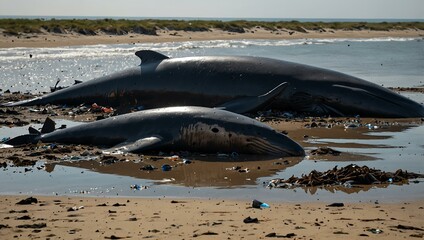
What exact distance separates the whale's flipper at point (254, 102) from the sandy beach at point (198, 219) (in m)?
5.81

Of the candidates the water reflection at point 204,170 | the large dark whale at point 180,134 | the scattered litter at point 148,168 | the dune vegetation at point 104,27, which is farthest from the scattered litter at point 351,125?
the dune vegetation at point 104,27

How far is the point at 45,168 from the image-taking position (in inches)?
385

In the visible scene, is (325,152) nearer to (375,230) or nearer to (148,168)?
(148,168)

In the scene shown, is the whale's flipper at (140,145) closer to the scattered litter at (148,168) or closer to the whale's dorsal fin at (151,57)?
the scattered litter at (148,168)

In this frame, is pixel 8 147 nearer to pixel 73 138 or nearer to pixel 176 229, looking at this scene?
pixel 73 138

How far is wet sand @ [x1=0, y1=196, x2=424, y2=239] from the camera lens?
637cm

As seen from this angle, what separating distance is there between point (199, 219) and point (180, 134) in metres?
4.09

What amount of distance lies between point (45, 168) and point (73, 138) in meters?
1.70

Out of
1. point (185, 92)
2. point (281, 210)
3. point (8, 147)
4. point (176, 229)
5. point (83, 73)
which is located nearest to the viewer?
point (176, 229)

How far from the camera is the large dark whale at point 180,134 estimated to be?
10562 millimetres

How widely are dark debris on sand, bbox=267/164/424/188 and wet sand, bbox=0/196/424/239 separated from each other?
0.94 meters

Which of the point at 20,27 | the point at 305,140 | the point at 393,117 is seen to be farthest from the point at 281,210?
the point at 20,27

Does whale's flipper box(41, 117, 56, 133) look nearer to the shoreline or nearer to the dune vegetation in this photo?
the shoreline

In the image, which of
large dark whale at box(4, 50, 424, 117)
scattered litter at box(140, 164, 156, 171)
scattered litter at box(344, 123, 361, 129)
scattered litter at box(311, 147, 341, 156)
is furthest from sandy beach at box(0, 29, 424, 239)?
large dark whale at box(4, 50, 424, 117)
